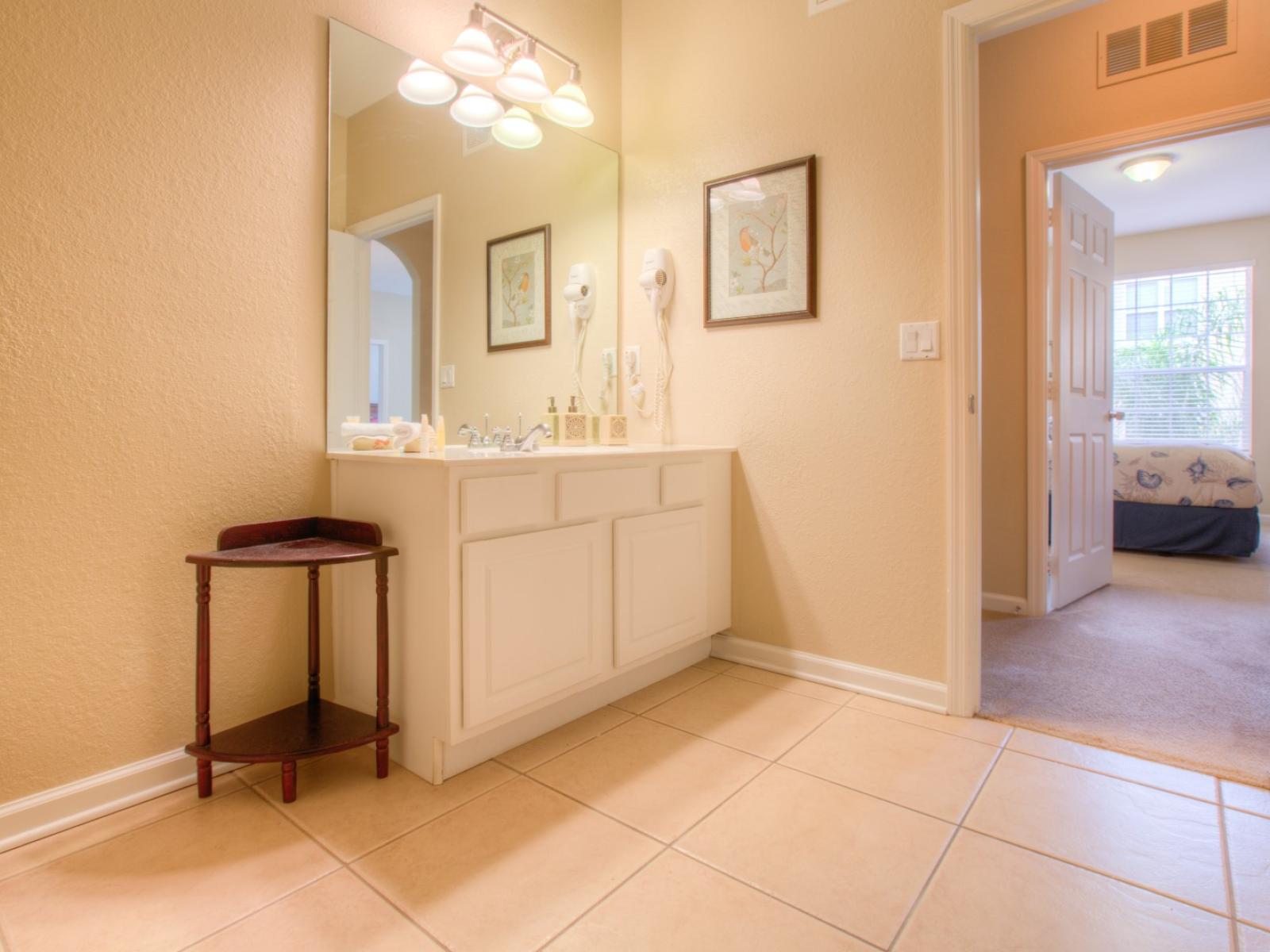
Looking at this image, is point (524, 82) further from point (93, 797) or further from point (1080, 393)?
point (1080, 393)

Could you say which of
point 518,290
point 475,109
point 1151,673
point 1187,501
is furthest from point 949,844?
point 1187,501

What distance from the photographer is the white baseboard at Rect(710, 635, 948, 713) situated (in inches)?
82.1

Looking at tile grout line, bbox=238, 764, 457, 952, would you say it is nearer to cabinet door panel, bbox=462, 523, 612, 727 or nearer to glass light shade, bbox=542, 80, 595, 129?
cabinet door panel, bbox=462, 523, 612, 727

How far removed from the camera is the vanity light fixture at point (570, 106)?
2383mm

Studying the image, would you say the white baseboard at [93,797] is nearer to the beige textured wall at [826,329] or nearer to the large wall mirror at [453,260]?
the large wall mirror at [453,260]

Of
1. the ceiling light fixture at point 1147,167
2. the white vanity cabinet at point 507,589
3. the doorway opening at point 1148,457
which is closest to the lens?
the white vanity cabinet at point 507,589

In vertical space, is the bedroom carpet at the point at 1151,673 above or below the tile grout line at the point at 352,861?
above

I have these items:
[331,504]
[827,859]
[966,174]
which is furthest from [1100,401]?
[331,504]

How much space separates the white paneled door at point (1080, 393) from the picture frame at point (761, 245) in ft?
5.00

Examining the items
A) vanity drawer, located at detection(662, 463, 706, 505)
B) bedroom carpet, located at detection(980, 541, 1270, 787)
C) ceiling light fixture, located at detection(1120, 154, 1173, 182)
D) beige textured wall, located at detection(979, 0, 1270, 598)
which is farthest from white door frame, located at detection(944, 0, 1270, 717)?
ceiling light fixture, located at detection(1120, 154, 1173, 182)

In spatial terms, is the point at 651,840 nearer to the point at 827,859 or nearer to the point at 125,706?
the point at 827,859

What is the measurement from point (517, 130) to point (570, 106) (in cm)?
21

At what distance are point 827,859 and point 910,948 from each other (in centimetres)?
25

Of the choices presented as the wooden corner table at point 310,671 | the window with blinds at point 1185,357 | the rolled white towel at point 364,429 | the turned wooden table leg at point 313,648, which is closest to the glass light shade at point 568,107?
the rolled white towel at point 364,429
